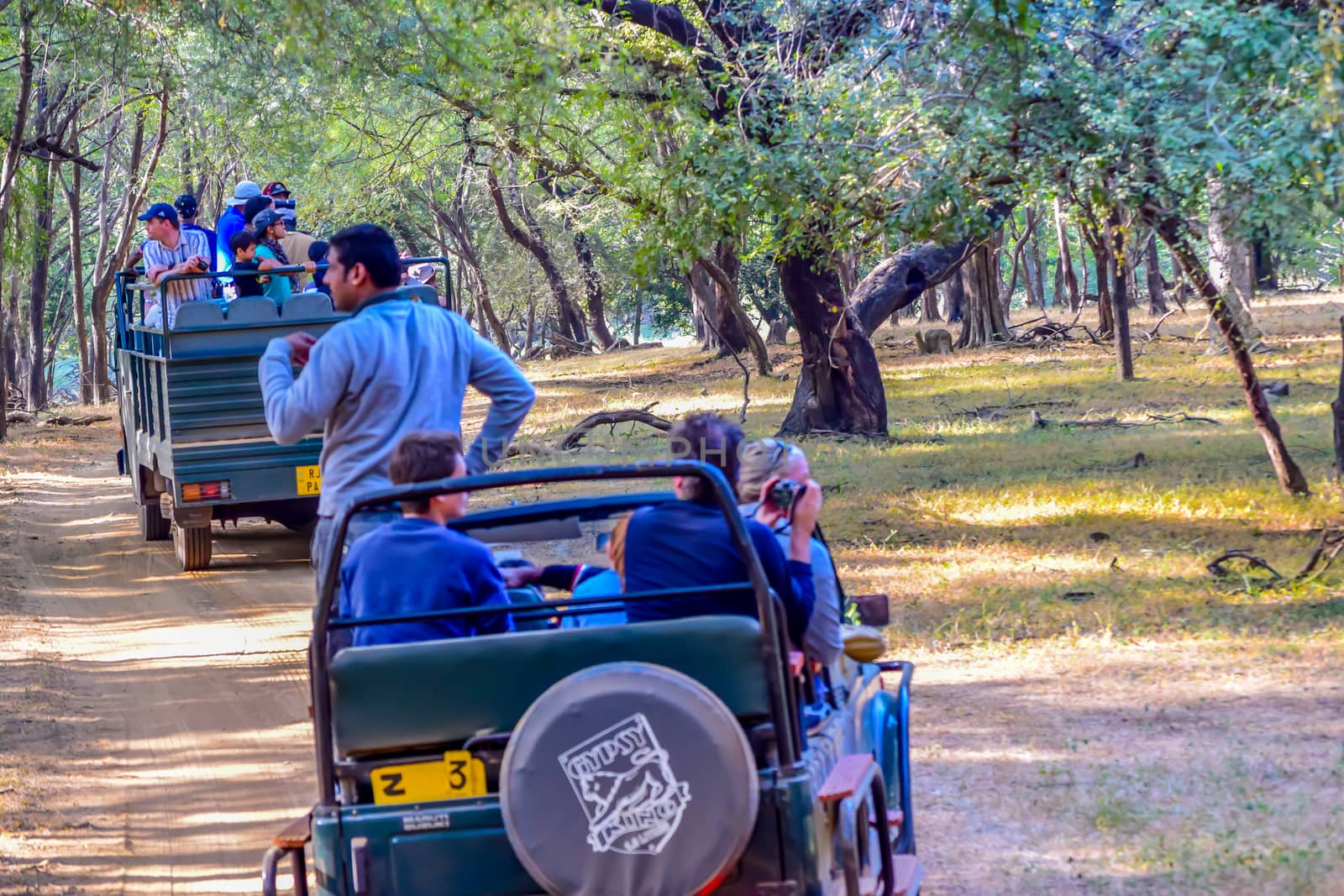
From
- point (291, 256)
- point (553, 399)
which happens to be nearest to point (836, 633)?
point (291, 256)

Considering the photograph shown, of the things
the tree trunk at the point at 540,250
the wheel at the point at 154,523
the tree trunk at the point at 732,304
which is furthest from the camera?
the tree trunk at the point at 540,250

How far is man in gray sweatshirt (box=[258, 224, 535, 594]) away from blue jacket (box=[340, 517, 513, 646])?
2.89 ft

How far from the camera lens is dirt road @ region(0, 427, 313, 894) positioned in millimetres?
5363

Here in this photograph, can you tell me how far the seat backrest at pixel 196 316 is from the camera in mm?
10188

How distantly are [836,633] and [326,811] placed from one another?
1.39m

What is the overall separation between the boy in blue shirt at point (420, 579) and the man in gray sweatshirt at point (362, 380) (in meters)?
0.82

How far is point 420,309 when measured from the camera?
5.02 meters

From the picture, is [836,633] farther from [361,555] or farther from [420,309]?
[420,309]

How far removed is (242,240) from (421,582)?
24.6 ft

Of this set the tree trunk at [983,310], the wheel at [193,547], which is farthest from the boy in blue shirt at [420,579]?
the tree trunk at [983,310]

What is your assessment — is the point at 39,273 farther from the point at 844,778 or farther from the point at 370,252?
the point at 844,778

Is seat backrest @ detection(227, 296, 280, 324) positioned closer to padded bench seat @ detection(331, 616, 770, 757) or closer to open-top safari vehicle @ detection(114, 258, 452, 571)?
open-top safari vehicle @ detection(114, 258, 452, 571)

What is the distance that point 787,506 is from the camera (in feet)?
13.2

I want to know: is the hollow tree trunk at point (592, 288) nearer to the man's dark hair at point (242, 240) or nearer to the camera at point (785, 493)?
the man's dark hair at point (242, 240)
